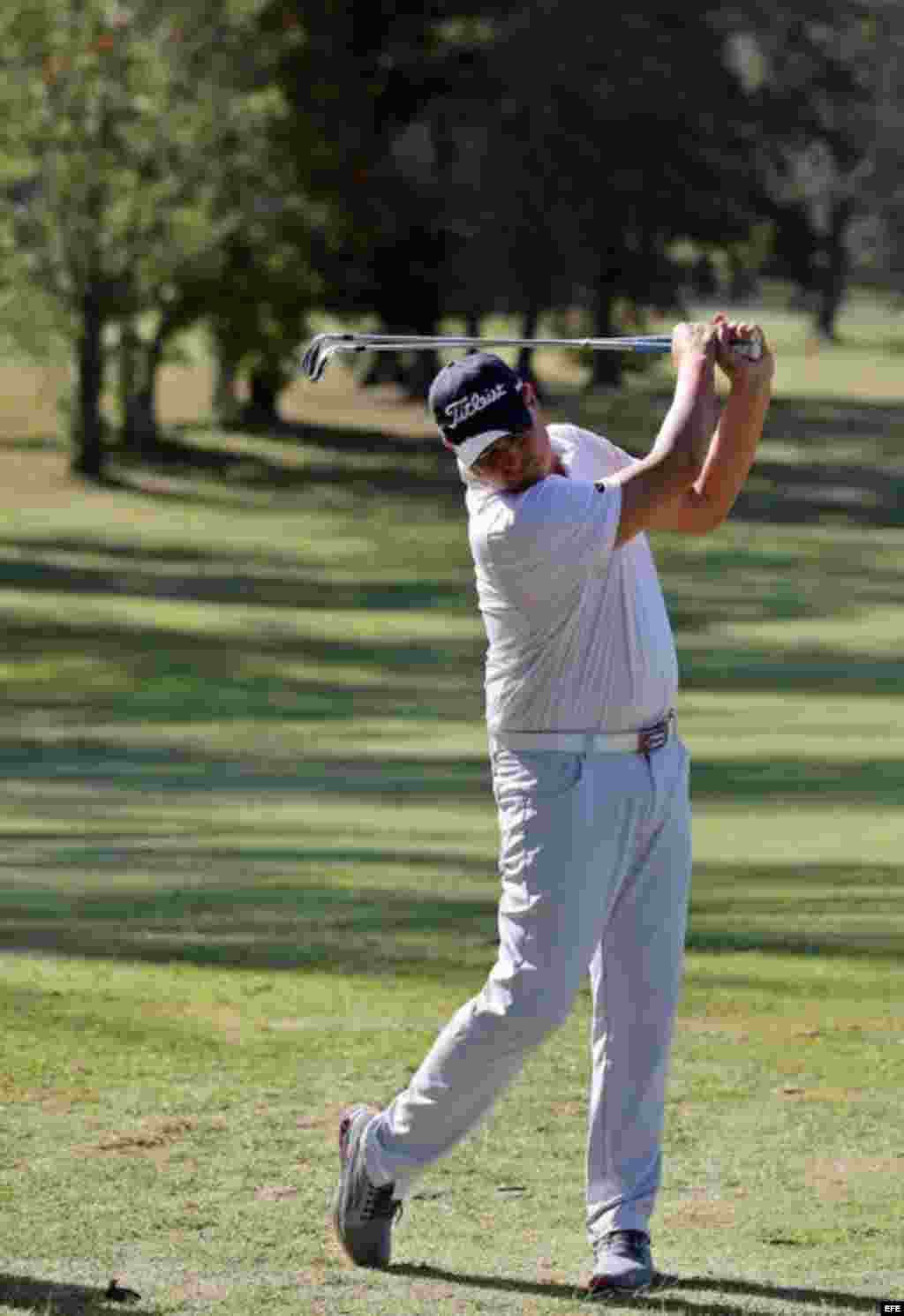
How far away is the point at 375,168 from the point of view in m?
51.7

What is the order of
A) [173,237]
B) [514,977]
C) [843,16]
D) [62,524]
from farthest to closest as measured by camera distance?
[843,16] → [173,237] → [62,524] → [514,977]

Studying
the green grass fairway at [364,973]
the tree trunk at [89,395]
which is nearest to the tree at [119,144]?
the tree trunk at [89,395]

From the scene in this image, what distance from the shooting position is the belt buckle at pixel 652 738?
5883mm

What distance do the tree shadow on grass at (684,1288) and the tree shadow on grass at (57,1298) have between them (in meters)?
0.62

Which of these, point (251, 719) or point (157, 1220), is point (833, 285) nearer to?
point (251, 719)

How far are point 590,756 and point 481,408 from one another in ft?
2.29

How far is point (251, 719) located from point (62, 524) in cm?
1835

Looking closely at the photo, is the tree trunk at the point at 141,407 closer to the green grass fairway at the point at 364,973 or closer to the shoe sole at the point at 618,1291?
the green grass fairway at the point at 364,973

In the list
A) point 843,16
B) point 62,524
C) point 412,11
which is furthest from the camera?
point 843,16

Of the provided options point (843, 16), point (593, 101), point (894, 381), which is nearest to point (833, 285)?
point (894, 381)

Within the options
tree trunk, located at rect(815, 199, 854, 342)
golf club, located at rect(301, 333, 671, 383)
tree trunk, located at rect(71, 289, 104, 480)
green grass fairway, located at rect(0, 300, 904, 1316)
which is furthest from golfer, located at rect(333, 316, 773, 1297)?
tree trunk, located at rect(815, 199, 854, 342)

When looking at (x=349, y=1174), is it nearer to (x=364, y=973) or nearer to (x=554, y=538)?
(x=554, y=538)

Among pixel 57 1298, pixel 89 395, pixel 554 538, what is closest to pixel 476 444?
pixel 554 538

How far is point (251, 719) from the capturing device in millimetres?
21734
